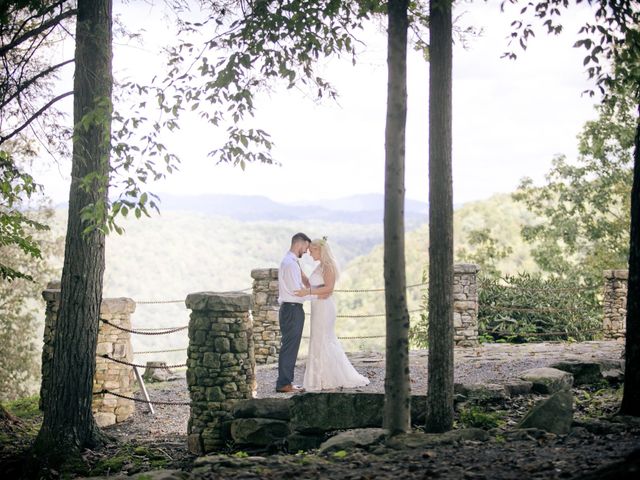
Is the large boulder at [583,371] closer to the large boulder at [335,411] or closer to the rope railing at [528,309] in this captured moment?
the large boulder at [335,411]

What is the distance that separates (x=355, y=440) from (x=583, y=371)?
216 inches

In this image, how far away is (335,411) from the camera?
32.0 feet

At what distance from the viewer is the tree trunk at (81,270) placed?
1067 cm

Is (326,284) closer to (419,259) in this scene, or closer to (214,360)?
(214,360)

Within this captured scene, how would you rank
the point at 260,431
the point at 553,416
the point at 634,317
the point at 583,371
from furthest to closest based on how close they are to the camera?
the point at 583,371, the point at 260,431, the point at 634,317, the point at 553,416

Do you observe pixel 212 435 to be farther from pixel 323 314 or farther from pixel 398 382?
pixel 398 382

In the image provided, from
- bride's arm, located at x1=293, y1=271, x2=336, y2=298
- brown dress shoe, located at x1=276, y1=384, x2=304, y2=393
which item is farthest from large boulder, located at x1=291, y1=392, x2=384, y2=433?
brown dress shoe, located at x1=276, y1=384, x2=304, y2=393

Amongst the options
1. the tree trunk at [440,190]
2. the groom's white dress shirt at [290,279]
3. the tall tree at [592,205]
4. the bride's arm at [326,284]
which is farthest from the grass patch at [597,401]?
the tall tree at [592,205]

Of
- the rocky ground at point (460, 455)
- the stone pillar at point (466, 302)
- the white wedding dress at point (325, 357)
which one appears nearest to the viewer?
the rocky ground at point (460, 455)

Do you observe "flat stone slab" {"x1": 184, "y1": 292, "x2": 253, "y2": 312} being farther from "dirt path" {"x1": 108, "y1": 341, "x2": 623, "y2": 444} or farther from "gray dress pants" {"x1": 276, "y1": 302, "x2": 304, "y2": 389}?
"dirt path" {"x1": 108, "y1": 341, "x2": 623, "y2": 444}

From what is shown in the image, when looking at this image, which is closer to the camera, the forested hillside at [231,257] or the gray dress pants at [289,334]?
the gray dress pants at [289,334]

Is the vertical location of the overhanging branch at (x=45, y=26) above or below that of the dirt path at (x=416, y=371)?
above

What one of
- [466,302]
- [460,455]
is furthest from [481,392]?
[466,302]

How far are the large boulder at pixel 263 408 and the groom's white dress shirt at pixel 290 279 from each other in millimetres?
1842
